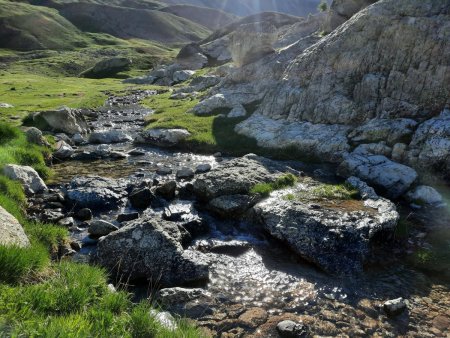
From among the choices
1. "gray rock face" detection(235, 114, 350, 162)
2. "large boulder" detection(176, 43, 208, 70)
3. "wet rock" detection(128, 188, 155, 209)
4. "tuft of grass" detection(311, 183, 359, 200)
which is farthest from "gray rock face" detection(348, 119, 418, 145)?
"large boulder" detection(176, 43, 208, 70)

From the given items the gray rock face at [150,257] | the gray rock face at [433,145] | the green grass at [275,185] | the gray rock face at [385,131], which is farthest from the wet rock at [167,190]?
the gray rock face at [433,145]

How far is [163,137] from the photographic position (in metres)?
38.0

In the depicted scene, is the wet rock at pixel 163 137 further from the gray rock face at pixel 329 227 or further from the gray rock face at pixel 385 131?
the gray rock face at pixel 329 227

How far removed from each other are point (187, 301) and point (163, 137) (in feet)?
86.9

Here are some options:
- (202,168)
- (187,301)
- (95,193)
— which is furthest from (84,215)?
(202,168)

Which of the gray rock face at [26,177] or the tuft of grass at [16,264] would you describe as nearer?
the tuft of grass at [16,264]

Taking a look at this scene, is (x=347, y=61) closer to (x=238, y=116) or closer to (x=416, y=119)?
(x=416, y=119)

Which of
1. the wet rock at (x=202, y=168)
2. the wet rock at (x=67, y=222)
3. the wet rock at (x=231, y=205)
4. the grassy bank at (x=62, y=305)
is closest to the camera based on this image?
the grassy bank at (x=62, y=305)

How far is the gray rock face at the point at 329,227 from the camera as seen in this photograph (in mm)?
16109

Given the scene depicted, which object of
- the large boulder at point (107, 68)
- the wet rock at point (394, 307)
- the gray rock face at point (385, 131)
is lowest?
the large boulder at point (107, 68)

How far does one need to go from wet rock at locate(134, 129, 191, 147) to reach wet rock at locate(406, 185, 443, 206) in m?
21.4

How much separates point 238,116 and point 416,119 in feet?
59.9

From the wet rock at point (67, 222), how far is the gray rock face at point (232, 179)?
24.4 ft

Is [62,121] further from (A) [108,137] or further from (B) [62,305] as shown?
(B) [62,305]
